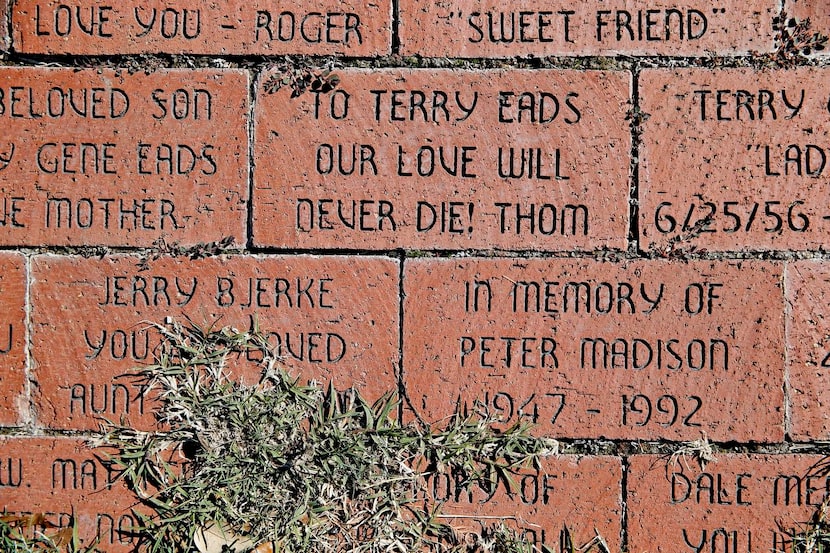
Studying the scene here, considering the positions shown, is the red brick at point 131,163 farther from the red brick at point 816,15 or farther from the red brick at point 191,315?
the red brick at point 816,15

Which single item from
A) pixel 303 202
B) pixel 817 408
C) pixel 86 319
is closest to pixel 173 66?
pixel 303 202

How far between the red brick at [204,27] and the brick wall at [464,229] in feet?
0.04

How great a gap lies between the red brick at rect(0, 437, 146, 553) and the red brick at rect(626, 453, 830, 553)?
2110 millimetres

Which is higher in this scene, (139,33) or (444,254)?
(139,33)

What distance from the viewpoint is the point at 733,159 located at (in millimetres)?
2971

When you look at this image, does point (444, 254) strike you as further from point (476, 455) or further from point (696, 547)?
point (696, 547)

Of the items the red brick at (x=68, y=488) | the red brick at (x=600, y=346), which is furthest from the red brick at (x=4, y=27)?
Answer: the red brick at (x=600, y=346)

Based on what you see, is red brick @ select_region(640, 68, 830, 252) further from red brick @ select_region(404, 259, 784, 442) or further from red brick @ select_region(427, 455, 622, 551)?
red brick @ select_region(427, 455, 622, 551)

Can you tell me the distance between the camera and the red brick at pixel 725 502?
2941 millimetres

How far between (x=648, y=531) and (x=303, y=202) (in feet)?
6.42

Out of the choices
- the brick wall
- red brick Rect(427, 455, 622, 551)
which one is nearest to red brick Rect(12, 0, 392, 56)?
the brick wall

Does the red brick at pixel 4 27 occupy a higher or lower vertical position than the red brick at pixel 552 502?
higher

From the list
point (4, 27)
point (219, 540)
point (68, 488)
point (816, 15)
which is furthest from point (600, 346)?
point (4, 27)

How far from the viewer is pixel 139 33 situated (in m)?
3.07
